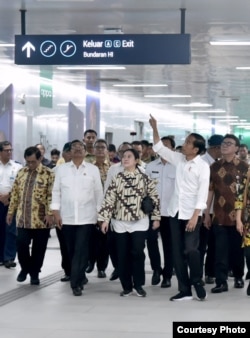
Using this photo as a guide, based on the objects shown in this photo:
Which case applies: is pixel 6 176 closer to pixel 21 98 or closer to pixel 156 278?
pixel 156 278

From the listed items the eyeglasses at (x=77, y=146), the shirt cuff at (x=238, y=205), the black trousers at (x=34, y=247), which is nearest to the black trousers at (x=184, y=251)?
the shirt cuff at (x=238, y=205)

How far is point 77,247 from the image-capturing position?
1022 centimetres

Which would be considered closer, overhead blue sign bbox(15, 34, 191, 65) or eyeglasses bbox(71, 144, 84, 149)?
eyeglasses bbox(71, 144, 84, 149)

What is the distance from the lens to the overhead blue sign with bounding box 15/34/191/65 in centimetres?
1222

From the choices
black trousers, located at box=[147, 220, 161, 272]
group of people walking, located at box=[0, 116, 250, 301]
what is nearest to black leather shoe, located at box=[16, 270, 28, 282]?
group of people walking, located at box=[0, 116, 250, 301]

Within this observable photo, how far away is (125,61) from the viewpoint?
12406 millimetres

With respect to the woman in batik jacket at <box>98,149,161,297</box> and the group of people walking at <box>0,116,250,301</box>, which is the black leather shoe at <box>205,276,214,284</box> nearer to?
the group of people walking at <box>0,116,250,301</box>

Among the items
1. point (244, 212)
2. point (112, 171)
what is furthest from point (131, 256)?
point (244, 212)

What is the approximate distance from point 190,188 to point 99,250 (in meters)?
2.47

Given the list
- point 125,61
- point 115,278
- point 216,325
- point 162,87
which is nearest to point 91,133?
point 125,61

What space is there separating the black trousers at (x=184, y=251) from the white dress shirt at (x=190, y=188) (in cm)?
12

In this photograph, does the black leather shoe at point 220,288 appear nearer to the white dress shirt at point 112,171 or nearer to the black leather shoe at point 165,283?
the black leather shoe at point 165,283

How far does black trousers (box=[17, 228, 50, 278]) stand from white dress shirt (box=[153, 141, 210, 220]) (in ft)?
6.41

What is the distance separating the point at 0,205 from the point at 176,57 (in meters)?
3.35
